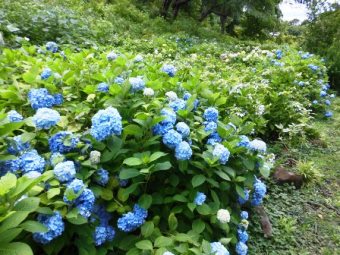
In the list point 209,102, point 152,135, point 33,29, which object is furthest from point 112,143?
point 33,29

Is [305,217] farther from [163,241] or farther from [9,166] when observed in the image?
[9,166]

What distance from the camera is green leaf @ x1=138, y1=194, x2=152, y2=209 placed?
1.67 m

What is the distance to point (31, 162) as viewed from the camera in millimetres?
1473

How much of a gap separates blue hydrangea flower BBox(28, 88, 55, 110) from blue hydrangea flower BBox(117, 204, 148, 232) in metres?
0.73

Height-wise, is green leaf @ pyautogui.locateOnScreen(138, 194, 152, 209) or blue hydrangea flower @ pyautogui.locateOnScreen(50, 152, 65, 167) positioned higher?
blue hydrangea flower @ pyautogui.locateOnScreen(50, 152, 65, 167)

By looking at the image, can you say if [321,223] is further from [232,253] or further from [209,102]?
[209,102]

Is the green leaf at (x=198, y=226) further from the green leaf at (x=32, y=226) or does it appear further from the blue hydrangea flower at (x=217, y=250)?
the green leaf at (x=32, y=226)

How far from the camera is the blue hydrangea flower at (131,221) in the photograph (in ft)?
5.29

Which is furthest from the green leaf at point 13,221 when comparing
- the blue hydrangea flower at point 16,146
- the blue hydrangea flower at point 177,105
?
the blue hydrangea flower at point 177,105

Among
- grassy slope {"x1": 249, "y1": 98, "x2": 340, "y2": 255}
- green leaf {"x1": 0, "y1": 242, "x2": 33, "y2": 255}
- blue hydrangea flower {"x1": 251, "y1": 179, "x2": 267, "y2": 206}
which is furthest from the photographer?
grassy slope {"x1": 249, "y1": 98, "x2": 340, "y2": 255}

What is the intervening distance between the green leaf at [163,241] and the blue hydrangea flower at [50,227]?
466 mm

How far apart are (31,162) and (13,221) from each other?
1.25 feet

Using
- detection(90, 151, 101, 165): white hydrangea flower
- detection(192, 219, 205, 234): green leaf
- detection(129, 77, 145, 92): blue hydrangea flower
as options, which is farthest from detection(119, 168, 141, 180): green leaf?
detection(129, 77, 145, 92): blue hydrangea flower

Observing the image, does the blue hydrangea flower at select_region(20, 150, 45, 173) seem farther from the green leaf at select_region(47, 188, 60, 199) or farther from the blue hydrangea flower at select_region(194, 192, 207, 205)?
the blue hydrangea flower at select_region(194, 192, 207, 205)
